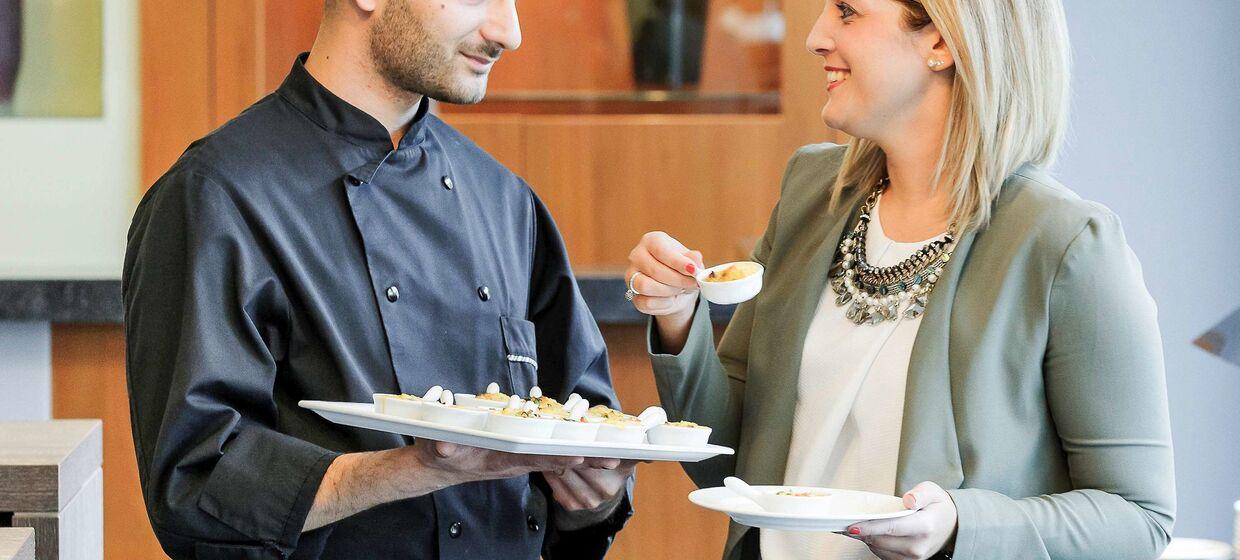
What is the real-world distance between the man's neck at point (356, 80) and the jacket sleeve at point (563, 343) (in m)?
0.24

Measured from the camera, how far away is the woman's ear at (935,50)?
57.7 inches

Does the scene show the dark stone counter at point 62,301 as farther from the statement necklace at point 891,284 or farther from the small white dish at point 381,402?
the small white dish at point 381,402

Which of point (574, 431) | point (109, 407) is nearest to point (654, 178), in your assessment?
point (109, 407)

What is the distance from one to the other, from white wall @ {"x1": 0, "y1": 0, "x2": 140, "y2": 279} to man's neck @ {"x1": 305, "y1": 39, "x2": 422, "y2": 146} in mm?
1491

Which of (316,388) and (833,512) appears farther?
(316,388)

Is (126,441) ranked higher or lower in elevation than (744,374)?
lower

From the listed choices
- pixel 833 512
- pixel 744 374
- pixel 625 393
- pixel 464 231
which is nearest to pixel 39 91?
pixel 625 393

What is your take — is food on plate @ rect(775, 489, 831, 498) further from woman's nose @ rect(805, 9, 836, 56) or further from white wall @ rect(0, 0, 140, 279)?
white wall @ rect(0, 0, 140, 279)

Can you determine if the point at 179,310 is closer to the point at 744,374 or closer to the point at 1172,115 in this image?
the point at 744,374

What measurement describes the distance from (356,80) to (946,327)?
71 cm

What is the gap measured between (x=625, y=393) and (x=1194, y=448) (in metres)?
1.65

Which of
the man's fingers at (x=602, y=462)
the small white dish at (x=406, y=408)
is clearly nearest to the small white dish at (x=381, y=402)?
the small white dish at (x=406, y=408)

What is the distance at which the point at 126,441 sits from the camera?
97.7 inches

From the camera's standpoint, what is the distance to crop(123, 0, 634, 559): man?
1313 millimetres
